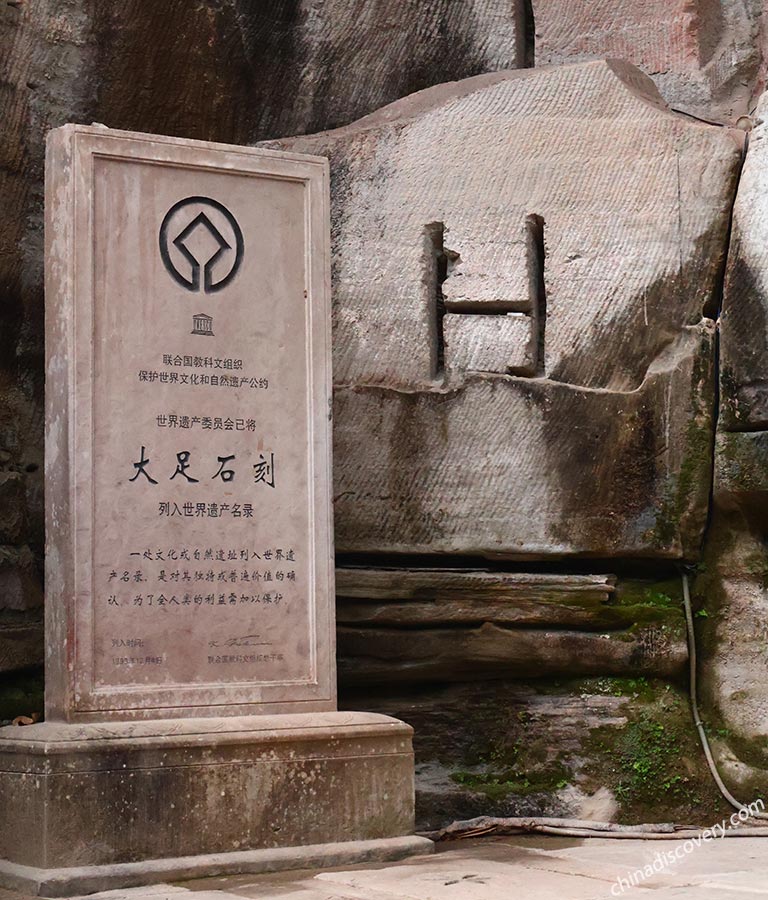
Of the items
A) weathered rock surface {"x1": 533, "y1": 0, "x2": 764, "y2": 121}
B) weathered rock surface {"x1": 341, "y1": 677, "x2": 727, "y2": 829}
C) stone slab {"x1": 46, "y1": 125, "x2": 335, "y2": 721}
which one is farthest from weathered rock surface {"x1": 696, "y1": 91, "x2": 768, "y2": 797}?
stone slab {"x1": 46, "y1": 125, "x2": 335, "y2": 721}

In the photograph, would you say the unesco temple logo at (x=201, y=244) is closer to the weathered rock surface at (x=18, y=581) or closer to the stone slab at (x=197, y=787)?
the stone slab at (x=197, y=787)

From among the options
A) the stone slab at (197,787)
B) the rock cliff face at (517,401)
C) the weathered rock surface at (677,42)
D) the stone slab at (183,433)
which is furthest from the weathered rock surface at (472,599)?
the weathered rock surface at (677,42)

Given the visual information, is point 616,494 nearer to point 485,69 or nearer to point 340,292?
point 340,292

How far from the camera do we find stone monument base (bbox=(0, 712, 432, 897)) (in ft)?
10.6

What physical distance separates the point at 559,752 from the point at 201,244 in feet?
6.66

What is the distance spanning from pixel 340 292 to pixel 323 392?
3.44 ft

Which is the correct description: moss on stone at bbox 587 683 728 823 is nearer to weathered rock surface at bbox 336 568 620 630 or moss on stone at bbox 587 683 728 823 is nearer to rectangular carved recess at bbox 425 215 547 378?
weathered rock surface at bbox 336 568 620 630

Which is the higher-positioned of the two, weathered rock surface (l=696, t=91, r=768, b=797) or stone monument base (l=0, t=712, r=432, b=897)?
weathered rock surface (l=696, t=91, r=768, b=797)

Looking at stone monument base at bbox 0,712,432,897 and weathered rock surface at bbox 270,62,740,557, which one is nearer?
stone monument base at bbox 0,712,432,897
